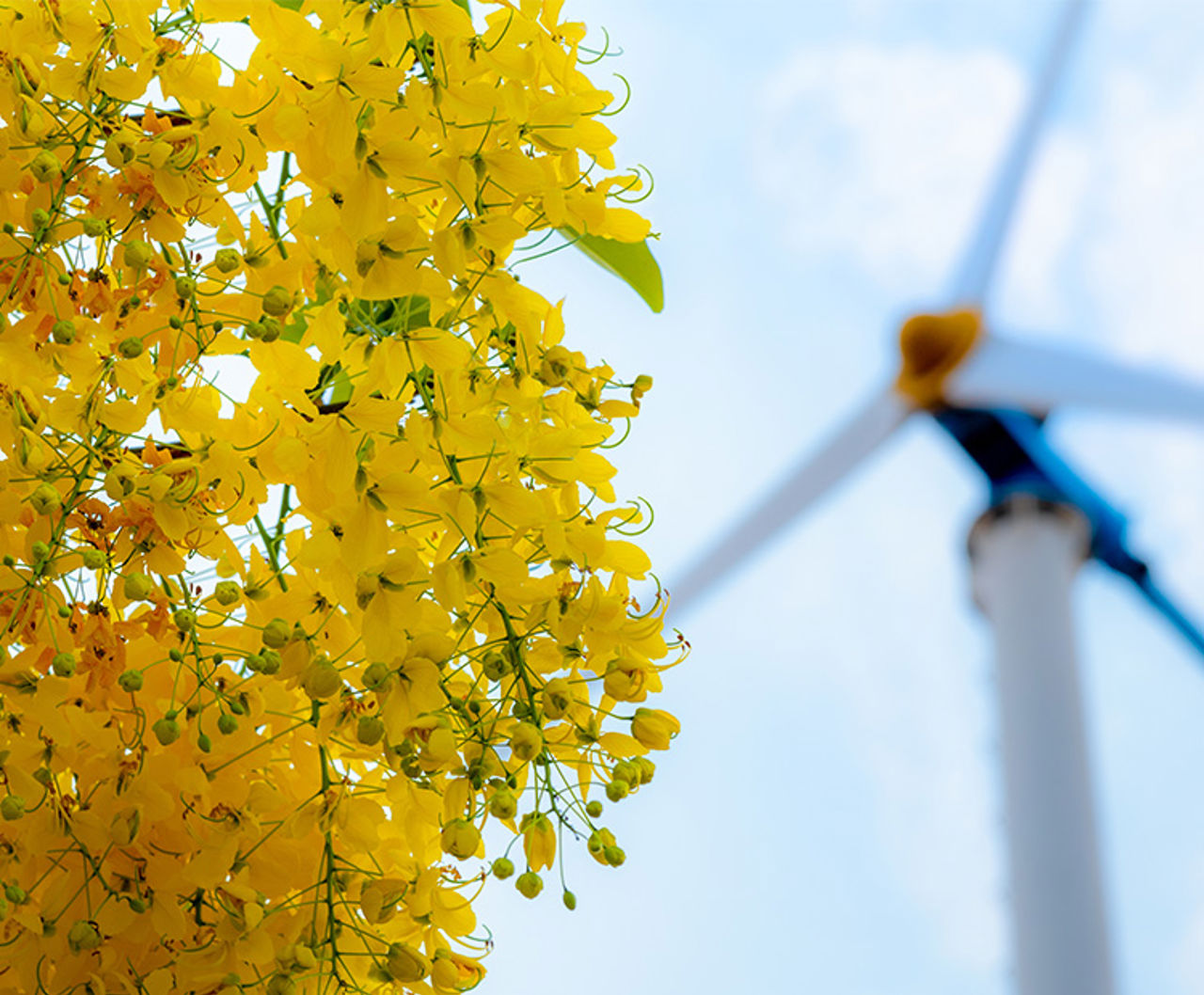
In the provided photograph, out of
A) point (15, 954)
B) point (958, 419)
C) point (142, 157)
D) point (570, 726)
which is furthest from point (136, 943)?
point (958, 419)

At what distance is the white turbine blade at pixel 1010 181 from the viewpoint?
123 inches

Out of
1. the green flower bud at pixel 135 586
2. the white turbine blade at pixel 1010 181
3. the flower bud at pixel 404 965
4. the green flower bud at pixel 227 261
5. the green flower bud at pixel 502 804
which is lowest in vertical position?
the flower bud at pixel 404 965

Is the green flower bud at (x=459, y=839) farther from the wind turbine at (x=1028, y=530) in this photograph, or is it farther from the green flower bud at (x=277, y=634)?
the wind turbine at (x=1028, y=530)

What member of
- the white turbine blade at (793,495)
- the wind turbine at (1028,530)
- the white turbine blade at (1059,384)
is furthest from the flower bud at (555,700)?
the white turbine blade at (793,495)

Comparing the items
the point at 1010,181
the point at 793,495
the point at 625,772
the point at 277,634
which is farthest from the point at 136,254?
the point at 1010,181

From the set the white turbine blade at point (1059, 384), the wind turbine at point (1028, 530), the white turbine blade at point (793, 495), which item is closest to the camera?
the wind turbine at point (1028, 530)

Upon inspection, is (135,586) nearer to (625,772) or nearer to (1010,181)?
(625,772)

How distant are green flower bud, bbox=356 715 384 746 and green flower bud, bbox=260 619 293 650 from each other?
36 mm

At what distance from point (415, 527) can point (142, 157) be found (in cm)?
16

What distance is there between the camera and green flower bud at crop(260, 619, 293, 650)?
1.64 ft

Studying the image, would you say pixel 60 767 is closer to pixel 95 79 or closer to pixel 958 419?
pixel 95 79

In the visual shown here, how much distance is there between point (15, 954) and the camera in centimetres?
53

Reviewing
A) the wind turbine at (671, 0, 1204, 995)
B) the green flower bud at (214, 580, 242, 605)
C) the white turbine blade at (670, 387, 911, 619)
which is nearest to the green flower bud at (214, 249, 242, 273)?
the green flower bud at (214, 580, 242, 605)

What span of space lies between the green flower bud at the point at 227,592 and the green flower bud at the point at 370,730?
59 mm
